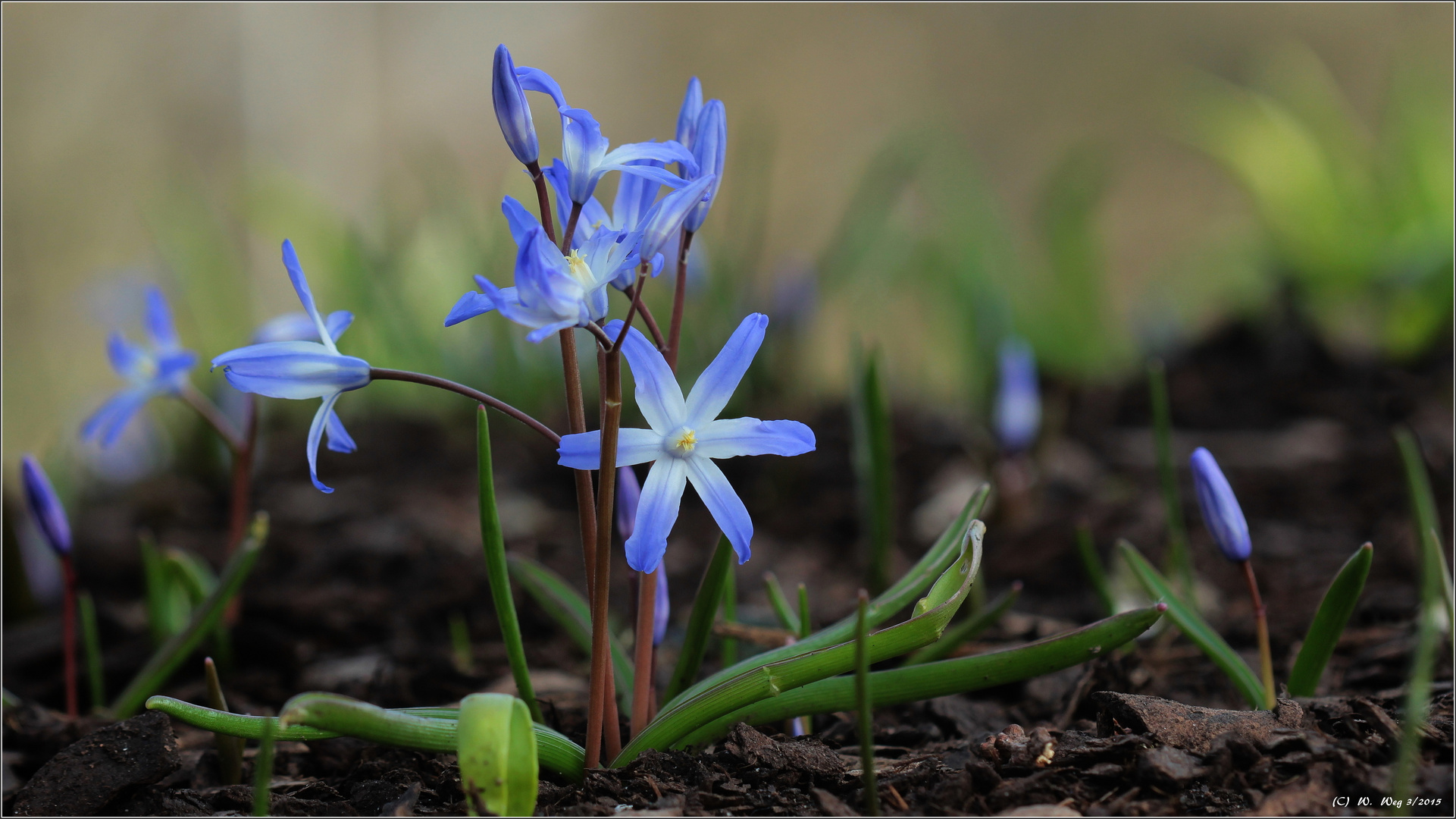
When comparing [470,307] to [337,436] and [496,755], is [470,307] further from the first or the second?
[496,755]

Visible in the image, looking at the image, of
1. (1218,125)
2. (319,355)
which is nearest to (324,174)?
(1218,125)

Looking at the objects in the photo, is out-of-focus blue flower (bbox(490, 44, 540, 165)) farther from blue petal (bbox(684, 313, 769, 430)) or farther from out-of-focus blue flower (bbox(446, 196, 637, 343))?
blue petal (bbox(684, 313, 769, 430))

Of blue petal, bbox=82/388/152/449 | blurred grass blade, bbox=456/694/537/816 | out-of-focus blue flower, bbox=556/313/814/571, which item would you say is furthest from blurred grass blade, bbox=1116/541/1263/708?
blue petal, bbox=82/388/152/449

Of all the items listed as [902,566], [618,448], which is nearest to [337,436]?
[618,448]

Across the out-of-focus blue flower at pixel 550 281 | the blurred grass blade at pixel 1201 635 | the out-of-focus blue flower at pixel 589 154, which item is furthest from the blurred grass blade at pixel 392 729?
the blurred grass blade at pixel 1201 635

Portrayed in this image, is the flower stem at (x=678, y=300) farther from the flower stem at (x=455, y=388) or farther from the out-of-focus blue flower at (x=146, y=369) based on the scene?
the out-of-focus blue flower at (x=146, y=369)

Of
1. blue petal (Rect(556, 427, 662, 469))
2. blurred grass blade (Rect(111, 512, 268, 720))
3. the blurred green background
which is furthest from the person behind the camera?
the blurred green background

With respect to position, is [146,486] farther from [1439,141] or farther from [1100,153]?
[1100,153]
